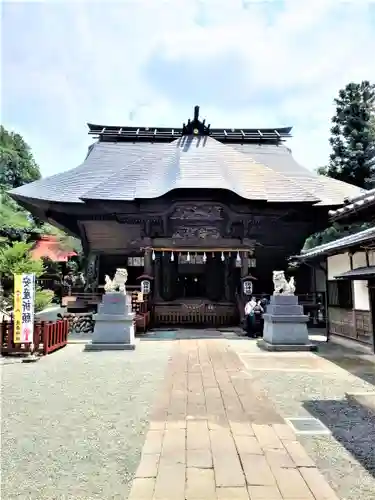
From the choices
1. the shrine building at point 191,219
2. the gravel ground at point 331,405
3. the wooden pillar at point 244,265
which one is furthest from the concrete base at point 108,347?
the wooden pillar at point 244,265

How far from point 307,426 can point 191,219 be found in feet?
42.8

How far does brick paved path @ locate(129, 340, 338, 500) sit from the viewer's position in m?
2.79

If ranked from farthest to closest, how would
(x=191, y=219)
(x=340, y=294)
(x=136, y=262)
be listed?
1. (x=136, y=262)
2. (x=191, y=219)
3. (x=340, y=294)

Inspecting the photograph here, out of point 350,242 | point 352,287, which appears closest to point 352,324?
point 352,287

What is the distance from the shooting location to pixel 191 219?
16797 mm

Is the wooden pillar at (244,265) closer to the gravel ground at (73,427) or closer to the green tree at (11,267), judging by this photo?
the green tree at (11,267)

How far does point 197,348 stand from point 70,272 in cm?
2187

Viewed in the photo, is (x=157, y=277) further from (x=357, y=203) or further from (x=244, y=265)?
(x=357, y=203)

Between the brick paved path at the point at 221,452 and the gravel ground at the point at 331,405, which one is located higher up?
the brick paved path at the point at 221,452

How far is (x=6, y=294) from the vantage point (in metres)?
13.1

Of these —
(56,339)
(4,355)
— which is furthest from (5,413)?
(56,339)

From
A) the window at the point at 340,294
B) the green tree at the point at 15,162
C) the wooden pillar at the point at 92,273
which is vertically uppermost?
the green tree at the point at 15,162

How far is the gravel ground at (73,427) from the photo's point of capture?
294 centimetres

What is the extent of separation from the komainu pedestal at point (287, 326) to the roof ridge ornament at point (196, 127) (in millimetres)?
14651
